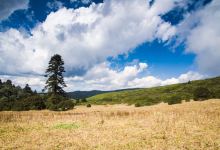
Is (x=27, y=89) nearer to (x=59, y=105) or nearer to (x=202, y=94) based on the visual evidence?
(x=59, y=105)

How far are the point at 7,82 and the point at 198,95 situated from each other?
80.8 meters

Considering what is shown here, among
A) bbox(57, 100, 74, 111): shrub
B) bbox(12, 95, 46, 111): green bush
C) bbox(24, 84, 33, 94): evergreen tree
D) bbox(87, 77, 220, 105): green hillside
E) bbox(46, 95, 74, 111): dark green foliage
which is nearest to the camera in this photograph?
bbox(46, 95, 74, 111): dark green foliage

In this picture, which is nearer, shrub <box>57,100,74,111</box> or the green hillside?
shrub <box>57,100,74,111</box>

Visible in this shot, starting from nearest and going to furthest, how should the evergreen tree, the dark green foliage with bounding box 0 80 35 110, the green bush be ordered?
the green bush < the dark green foliage with bounding box 0 80 35 110 < the evergreen tree

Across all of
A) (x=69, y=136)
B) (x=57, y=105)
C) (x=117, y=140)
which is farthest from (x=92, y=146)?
(x=57, y=105)

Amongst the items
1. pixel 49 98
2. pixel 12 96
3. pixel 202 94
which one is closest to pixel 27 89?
pixel 12 96

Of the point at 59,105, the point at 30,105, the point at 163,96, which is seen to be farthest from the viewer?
the point at 163,96

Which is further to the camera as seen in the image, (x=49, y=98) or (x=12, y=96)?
(x=12, y=96)

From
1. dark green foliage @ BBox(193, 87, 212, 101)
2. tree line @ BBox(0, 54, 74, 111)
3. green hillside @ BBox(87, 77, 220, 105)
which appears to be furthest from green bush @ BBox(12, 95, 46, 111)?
dark green foliage @ BBox(193, 87, 212, 101)

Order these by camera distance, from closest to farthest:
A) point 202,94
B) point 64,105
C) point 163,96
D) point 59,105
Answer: point 59,105, point 64,105, point 202,94, point 163,96

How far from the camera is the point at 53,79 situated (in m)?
63.0

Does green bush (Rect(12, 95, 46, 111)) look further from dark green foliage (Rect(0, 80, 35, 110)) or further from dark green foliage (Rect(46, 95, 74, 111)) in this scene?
dark green foliage (Rect(46, 95, 74, 111))

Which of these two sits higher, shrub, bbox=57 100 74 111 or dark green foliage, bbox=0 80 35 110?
dark green foliage, bbox=0 80 35 110

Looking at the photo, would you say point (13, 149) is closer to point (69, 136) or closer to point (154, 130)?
point (69, 136)
